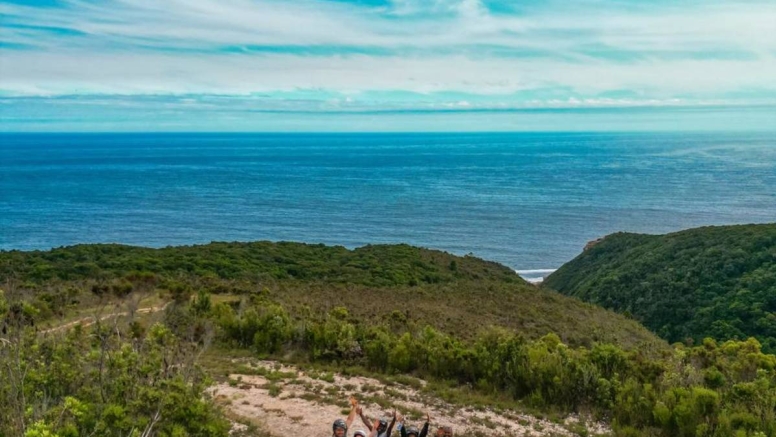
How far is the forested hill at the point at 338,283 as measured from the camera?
2119cm

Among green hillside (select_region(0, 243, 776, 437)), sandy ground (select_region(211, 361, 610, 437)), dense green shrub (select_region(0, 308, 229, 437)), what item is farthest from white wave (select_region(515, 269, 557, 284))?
dense green shrub (select_region(0, 308, 229, 437))

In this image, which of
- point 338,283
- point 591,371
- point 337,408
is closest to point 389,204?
point 338,283

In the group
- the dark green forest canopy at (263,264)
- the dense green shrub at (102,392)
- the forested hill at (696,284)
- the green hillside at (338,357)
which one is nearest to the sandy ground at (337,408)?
the green hillside at (338,357)

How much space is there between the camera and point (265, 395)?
37.7 ft

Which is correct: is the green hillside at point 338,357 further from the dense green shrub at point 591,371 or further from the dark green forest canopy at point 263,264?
the dark green forest canopy at point 263,264

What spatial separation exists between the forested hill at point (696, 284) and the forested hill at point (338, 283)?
4344 mm

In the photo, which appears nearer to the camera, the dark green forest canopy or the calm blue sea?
the dark green forest canopy

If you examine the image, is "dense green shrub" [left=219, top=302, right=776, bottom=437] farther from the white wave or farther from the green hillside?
the white wave

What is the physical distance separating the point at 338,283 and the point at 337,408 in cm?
2114

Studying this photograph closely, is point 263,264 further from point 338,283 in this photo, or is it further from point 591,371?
point 591,371

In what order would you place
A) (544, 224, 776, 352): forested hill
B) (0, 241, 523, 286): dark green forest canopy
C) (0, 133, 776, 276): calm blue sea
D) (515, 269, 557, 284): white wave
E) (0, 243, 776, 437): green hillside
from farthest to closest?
(0, 133, 776, 276): calm blue sea, (515, 269, 557, 284): white wave, (0, 241, 523, 286): dark green forest canopy, (544, 224, 776, 352): forested hill, (0, 243, 776, 437): green hillside

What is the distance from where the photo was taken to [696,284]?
109ft

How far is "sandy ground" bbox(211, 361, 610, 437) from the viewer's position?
10125 mm

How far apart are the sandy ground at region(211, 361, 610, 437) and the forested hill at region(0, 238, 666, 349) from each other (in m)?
5.25
